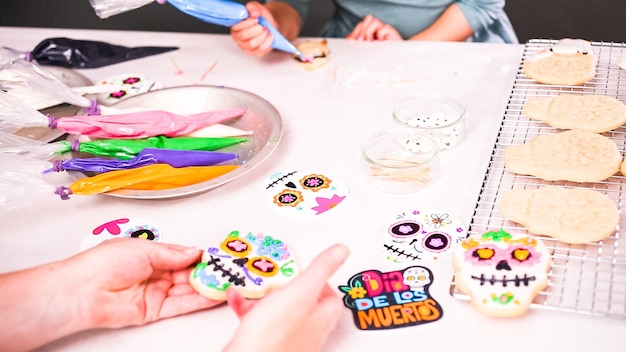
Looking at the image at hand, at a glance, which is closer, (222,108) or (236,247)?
(236,247)

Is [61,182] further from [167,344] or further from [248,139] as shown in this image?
[167,344]

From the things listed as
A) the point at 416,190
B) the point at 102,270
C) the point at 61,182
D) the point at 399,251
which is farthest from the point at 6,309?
the point at 416,190

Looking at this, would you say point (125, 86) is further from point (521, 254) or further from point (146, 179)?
point (521, 254)

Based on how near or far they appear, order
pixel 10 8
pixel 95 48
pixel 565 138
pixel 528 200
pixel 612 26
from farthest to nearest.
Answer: pixel 10 8 → pixel 612 26 → pixel 95 48 → pixel 565 138 → pixel 528 200

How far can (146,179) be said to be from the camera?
3.70 ft

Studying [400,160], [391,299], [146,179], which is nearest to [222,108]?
[146,179]

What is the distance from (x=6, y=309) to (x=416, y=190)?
2.09 ft

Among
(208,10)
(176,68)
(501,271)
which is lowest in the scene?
(501,271)

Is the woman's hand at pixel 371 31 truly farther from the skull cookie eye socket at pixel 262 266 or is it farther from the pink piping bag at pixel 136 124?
the skull cookie eye socket at pixel 262 266

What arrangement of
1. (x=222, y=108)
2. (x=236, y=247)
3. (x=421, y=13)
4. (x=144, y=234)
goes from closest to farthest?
(x=236, y=247), (x=144, y=234), (x=222, y=108), (x=421, y=13)

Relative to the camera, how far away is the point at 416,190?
1103 millimetres

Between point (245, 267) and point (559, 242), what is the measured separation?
Answer: 442 millimetres

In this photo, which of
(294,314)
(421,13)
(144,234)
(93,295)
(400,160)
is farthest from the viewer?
(421,13)

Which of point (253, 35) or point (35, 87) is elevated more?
point (253, 35)
